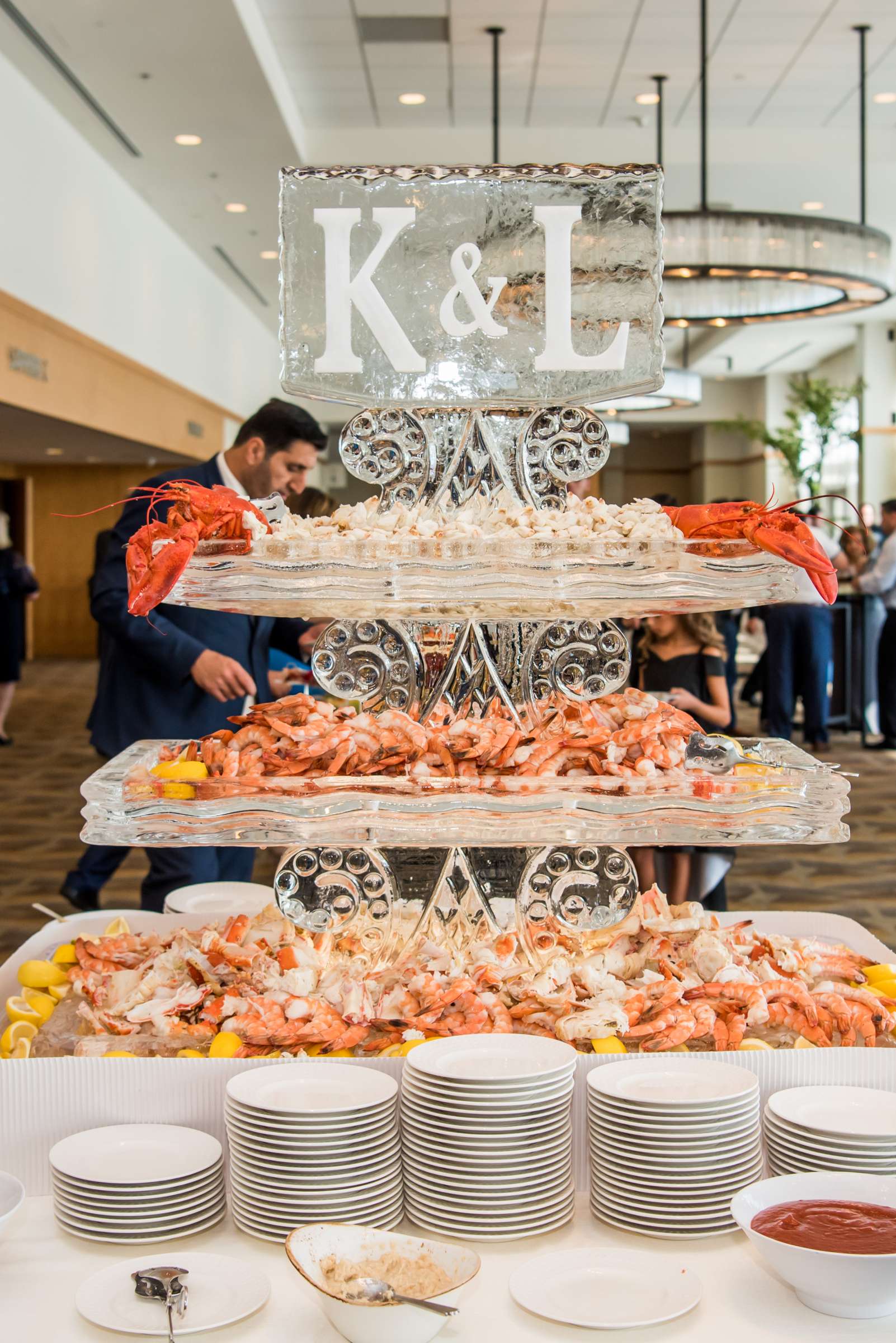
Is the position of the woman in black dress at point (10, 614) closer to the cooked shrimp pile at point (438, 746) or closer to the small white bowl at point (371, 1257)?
the cooked shrimp pile at point (438, 746)

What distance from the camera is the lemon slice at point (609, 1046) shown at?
1.90 m

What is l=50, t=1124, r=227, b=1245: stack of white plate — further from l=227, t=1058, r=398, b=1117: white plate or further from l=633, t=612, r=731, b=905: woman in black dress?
l=633, t=612, r=731, b=905: woman in black dress

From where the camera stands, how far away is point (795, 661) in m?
9.56

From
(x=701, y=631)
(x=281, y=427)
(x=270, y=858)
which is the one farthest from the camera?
(x=270, y=858)

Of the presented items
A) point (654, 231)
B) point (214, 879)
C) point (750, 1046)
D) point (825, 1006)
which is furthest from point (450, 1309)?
point (214, 879)

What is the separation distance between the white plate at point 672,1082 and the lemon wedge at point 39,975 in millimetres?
1002

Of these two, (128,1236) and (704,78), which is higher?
(704,78)

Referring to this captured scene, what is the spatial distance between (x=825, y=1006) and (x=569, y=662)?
2.35 ft

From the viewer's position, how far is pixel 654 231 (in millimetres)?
2191

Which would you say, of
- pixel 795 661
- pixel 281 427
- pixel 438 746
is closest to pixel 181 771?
pixel 438 746

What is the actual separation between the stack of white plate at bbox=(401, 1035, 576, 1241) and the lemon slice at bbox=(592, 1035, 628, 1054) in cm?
19

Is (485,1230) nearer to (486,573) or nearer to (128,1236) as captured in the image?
(128,1236)

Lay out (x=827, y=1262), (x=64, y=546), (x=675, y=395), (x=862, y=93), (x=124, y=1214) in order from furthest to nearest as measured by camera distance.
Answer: (x=64, y=546) < (x=675, y=395) < (x=862, y=93) < (x=124, y=1214) < (x=827, y=1262)

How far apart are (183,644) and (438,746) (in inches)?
68.7
